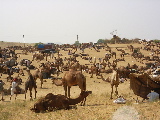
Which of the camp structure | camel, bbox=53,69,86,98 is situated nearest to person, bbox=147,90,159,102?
the camp structure

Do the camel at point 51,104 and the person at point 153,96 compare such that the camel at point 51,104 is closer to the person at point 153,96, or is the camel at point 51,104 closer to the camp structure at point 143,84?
the camp structure at point 143,84

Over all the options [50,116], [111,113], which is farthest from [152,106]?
[50,116]

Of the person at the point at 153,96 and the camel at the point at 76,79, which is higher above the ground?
the camel at the point at 76,79

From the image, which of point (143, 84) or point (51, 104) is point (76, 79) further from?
point (143, 84)

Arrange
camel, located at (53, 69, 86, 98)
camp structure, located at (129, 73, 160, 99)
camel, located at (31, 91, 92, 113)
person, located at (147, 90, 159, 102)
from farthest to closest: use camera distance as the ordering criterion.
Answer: camel, located at (53, 69, 86, 98) → camp structure, located at (129, 73, 160, 99) → person, located at (147, 90, 159, 102) → camel, located at (31, 91, 92, 113)

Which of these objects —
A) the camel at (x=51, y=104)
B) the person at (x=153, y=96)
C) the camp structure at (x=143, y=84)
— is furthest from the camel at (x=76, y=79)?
the person at (x=153, y=96)

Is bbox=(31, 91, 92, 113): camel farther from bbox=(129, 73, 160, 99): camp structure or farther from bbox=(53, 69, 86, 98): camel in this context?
bbox=(129, 73, 160, 99): camp structure

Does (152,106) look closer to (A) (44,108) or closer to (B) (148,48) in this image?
(A) (44,108)

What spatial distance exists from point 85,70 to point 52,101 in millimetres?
22177

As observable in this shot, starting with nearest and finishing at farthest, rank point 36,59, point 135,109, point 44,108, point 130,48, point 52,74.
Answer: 1. point 135,109
2. point 44,108
3. point 52,74
4. point 36,59
5. point 130,48

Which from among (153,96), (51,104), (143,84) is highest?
(143,84)

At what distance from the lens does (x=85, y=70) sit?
32.8 metres

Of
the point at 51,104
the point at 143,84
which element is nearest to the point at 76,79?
the point at 51,104

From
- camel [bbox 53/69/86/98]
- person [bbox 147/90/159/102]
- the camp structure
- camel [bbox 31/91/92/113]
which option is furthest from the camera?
camel [bbox 53/69/86/98]
